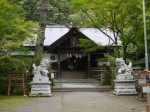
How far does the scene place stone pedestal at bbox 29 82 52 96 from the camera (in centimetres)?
1795

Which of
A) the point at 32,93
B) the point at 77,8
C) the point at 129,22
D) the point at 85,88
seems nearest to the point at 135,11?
the point at 129,22

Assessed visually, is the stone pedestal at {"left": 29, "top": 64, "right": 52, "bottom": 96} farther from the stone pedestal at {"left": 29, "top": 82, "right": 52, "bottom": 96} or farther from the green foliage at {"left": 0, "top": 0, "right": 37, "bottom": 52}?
the green foliage at {"left": 0, "top": 0, "right": 37, "bottom": 52}

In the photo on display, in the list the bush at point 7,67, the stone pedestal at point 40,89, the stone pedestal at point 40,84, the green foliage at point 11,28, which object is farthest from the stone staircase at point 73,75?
the green foliage at point 11,28

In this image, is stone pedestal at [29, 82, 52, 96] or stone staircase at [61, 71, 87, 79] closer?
stone pedestal at [29, 82, 52, 96]

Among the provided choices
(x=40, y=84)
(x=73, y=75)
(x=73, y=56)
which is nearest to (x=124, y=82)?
(x=40, y=84)

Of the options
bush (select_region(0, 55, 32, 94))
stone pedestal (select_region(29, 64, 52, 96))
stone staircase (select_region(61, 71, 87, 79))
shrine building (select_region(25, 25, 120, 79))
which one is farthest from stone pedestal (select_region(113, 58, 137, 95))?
stone staircase (select_region(61, 71, 87, 79))

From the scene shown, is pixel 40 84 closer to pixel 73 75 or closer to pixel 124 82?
pixel 124 82

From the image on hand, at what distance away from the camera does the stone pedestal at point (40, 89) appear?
707 inches

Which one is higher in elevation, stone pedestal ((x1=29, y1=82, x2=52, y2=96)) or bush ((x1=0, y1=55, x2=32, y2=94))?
bush ((x1=0, y1=55, x2=32, y2=94))

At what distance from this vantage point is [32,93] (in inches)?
709

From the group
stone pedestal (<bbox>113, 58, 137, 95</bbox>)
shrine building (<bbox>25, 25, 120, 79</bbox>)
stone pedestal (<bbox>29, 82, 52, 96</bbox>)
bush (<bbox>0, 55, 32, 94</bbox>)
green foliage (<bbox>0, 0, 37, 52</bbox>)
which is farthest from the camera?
shrine building (<bbox>25, 25, 120, 79</bbox>)

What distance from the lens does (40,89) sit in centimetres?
1809

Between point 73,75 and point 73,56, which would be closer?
point 73,75

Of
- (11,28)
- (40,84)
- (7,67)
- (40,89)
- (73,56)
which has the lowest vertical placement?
(40,89)
